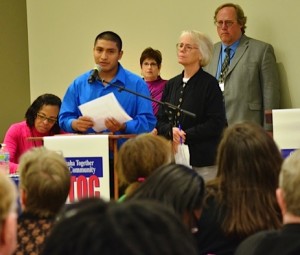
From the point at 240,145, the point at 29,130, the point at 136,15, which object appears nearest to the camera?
the point at 240,145

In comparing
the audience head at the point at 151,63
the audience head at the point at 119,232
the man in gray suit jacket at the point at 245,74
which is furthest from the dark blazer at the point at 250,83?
the audience head at the point at 119,232

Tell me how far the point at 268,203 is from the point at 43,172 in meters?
0.82

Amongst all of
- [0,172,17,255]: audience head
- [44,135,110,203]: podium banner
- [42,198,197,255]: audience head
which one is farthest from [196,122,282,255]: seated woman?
[44,135,110,203]: podium banner

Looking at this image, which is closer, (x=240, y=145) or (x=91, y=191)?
(x=240, y=145)

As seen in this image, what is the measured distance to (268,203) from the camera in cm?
228

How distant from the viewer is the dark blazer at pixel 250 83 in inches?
211

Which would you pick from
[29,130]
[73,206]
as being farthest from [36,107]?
[73,206]

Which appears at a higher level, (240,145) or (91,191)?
(240,145)

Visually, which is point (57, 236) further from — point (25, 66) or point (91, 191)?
point (25, 66)

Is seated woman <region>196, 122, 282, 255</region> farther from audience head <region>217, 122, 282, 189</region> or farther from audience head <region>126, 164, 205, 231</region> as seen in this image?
audience head <region>126, 164, 205, 231</region>

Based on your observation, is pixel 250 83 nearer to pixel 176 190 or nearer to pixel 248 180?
pixel 248 180

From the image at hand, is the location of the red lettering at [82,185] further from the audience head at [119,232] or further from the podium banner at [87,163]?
the audience head at [119,232]

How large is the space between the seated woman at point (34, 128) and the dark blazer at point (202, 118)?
3.33 feet

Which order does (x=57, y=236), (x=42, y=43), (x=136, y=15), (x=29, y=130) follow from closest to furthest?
(x=57, y=236), (x=29, y=130), (x=136, y=15), (x=42, y=43)
